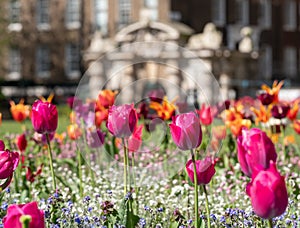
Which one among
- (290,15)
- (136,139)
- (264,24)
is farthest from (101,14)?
(136,139)

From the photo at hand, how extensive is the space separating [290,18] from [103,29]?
15817 mm

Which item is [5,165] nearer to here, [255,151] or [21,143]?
[255,151]

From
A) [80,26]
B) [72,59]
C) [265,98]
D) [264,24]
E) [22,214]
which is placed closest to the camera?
[22,214]

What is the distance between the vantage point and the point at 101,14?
129 ft

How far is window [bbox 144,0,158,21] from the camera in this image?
122 feet

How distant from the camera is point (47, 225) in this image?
155 inches

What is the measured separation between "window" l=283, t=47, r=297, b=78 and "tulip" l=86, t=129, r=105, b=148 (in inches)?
1717

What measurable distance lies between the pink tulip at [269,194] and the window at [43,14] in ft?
132

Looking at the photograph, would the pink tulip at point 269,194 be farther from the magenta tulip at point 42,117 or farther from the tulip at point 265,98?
the tulip at point 265,98

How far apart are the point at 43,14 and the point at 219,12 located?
10291mm

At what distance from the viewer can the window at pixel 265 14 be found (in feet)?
154

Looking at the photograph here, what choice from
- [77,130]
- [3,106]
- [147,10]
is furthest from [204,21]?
[77,130]

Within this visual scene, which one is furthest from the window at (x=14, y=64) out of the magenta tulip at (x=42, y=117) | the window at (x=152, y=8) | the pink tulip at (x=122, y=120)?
the pink tulip at (x=122, y=120)

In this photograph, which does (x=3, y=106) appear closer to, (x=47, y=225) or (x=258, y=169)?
(x=47, y=225)
